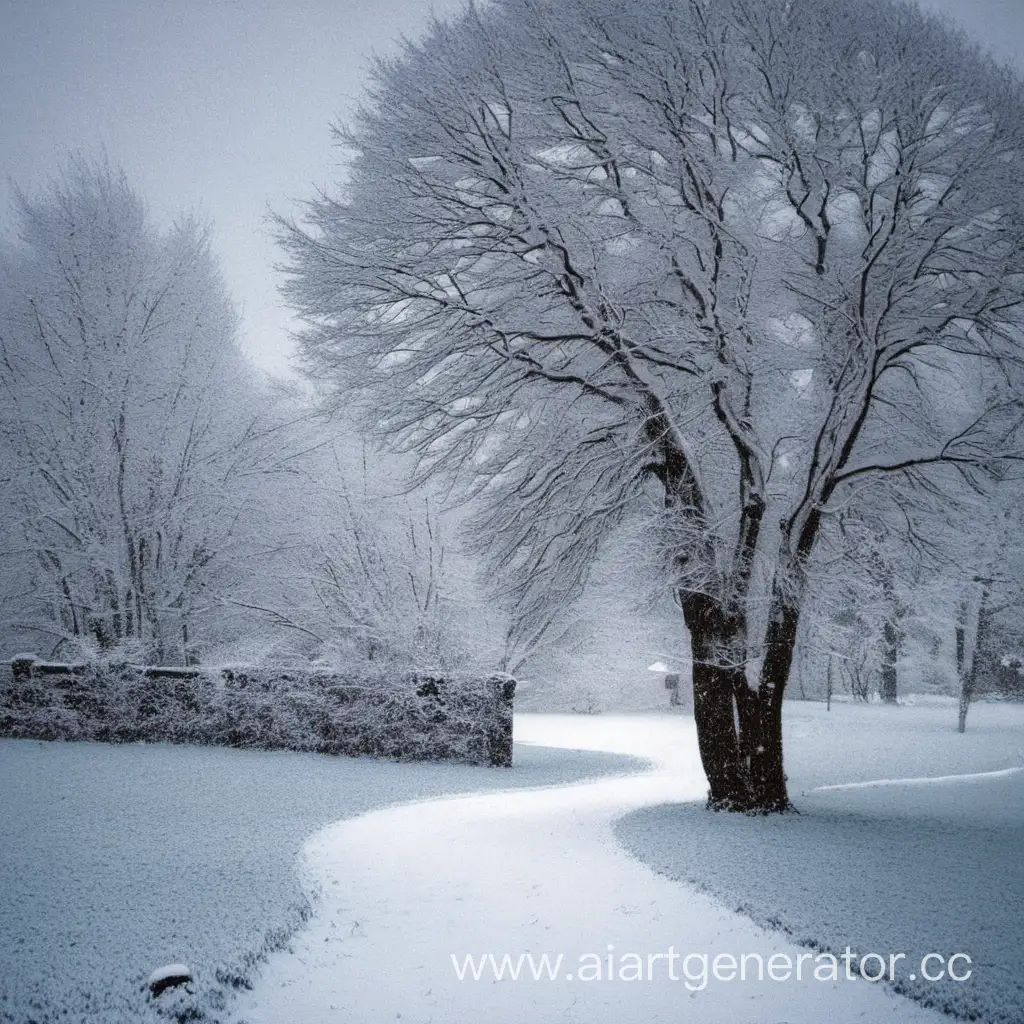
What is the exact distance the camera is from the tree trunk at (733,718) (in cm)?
823

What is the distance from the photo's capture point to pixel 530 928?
4.59 metres

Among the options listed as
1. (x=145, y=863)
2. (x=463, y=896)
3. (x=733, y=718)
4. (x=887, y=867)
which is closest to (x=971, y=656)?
(x=733, y=718)

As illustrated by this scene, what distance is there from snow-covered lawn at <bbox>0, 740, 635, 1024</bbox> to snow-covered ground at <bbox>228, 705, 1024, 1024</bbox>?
38 centimetres

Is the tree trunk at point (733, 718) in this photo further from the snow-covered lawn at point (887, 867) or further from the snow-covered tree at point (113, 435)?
the snow-covered tree at point (113, 435)

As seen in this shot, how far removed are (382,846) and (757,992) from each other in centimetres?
405

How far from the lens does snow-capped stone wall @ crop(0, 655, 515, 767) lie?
13516mm

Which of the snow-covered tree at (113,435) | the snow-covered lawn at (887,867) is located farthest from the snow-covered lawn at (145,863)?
the snow-covered tree at (113,435)

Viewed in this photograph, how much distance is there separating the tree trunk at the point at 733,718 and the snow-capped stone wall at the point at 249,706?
18.5 feet

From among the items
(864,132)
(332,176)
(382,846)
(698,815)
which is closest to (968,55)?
(864,132)

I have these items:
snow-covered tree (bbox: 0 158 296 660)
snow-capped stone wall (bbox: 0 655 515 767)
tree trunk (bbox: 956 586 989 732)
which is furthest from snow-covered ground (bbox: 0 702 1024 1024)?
tree trunk (bbox: 956 586 989 732)

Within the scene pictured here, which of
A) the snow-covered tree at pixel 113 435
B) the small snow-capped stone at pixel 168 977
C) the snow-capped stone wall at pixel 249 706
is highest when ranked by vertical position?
the snow-covered tree at pixel 113 435

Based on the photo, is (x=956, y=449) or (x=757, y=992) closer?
(x=757, y=992)

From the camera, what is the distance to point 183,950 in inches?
152

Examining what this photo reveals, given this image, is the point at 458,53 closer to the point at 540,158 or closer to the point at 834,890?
the point at 540,158
